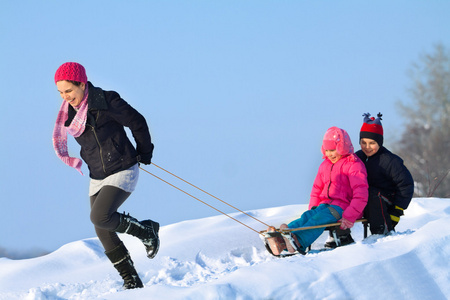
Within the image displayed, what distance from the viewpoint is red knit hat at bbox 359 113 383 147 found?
6051 millimetres

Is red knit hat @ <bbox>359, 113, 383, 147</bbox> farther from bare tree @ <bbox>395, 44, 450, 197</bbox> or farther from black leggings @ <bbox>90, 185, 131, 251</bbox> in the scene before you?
bare tree @ <bbox>395, 44, 450, 197</bbox>

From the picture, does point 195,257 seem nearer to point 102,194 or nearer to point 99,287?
point 99,287

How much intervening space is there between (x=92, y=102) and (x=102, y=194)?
73 centimetres

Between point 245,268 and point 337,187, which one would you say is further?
point 337,187

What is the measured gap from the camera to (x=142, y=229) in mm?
4875

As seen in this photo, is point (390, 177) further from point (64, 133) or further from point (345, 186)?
point (64, 133)

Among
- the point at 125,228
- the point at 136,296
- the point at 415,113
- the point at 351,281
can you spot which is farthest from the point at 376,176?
the point at 415,113

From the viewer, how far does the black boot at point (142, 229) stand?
4757mm

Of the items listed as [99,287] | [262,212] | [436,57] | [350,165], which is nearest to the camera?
[99,287]

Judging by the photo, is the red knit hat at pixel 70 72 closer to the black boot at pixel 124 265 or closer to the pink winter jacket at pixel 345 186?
the black boot at pixel 124 265

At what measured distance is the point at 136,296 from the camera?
3.69 metres

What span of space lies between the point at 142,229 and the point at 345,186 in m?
2.07

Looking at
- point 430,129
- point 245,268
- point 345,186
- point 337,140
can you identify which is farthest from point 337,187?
point 430,129

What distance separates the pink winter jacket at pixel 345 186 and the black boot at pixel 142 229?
68.6 inches
